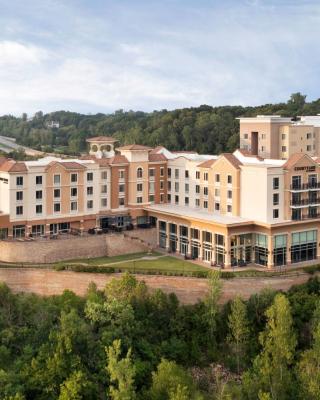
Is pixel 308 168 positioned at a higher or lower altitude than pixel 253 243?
higher

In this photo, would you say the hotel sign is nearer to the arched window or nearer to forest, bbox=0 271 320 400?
forest, bbox=0 271 320 400

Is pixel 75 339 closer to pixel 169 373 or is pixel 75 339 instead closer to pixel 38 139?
pixel 169 373

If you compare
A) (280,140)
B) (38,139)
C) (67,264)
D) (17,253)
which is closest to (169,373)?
(67,264)

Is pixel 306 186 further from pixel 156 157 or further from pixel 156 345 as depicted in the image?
pixel 156 345

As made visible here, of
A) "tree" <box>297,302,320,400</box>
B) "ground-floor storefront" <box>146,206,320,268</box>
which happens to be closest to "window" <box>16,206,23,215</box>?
"ground-floor storefront" <box>146,206,320,268</box>

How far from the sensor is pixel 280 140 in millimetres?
57219

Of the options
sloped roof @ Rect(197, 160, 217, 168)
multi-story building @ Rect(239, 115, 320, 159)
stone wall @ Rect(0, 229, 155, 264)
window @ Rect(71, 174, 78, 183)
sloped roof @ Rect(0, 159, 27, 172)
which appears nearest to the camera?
stone wall @ Rect(0, 229, 155, 264)

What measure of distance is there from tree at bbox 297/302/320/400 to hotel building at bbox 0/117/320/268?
1105 centimetres

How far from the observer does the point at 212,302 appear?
122 feet

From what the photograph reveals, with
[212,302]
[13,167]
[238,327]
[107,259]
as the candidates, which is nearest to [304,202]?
[212,302]

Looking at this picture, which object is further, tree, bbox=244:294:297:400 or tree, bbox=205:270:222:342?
tree, bbox=205:270:222:342

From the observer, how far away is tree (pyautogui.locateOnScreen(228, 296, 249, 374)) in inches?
1385

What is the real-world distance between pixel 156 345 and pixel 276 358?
688 cm

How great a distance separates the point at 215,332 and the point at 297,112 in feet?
142
